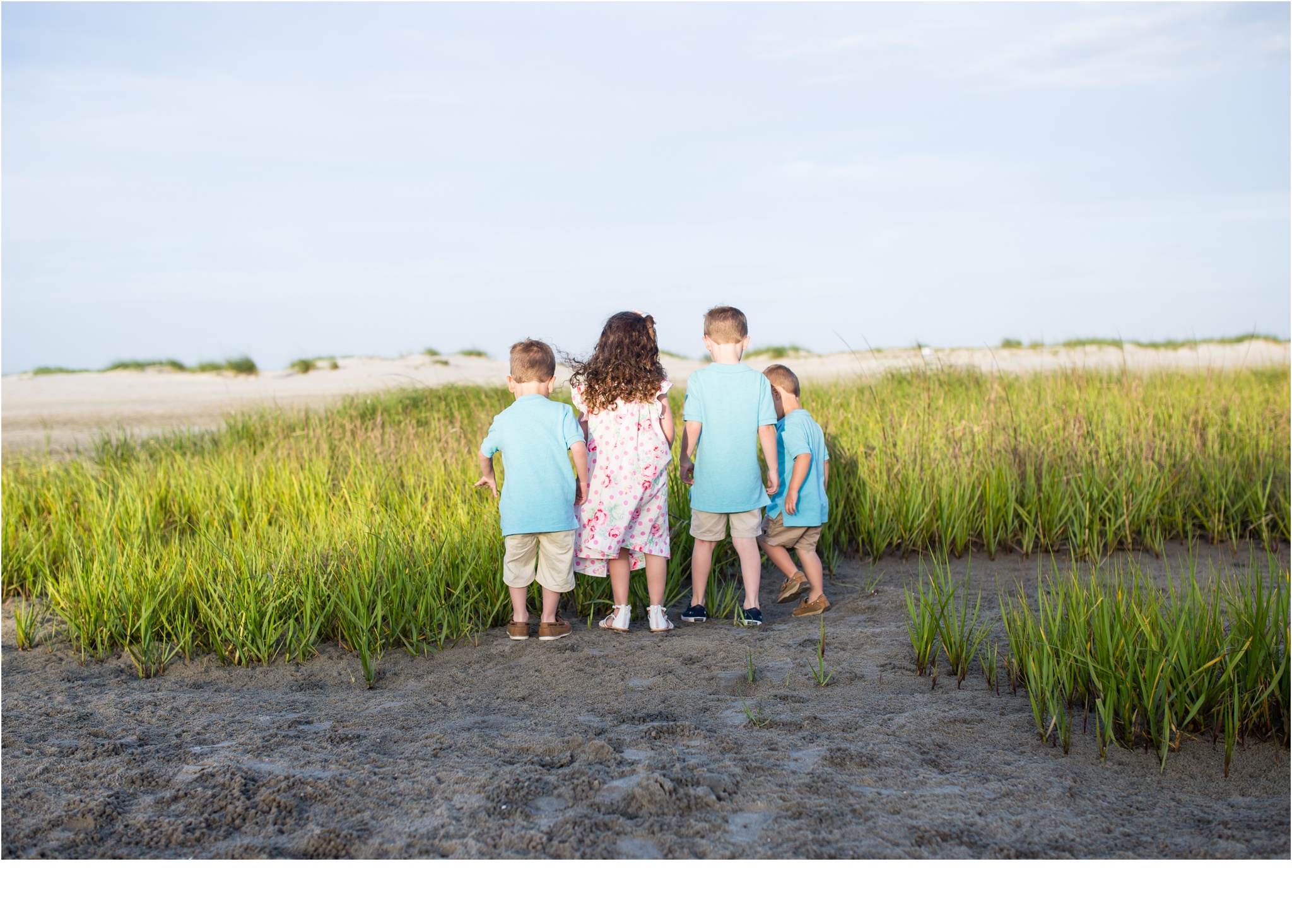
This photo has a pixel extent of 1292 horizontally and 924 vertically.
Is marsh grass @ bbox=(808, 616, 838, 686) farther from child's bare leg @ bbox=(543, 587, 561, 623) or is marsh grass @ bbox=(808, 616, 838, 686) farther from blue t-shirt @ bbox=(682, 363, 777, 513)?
child's bare leg @ bbox=(543, 587, 561, 623)

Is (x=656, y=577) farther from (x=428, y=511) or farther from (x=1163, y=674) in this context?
(x=1163, y=674)

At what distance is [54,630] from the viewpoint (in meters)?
4.62

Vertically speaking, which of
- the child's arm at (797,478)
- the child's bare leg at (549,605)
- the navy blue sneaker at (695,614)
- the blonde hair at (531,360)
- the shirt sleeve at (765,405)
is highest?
the blonde hair at (531,360)

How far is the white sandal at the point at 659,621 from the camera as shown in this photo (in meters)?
4.48

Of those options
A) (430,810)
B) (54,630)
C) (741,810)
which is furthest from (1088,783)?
(54,630)

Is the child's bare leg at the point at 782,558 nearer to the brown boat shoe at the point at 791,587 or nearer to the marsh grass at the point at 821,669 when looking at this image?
the brown boat shoe at the point at 791,587

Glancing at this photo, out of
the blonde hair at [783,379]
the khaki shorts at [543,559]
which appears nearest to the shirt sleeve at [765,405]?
the blonde hair at [783,379]

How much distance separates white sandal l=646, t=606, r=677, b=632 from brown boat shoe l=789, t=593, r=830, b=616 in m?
0.66

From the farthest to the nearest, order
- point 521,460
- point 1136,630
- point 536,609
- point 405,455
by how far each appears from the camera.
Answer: point 405,455, point 536,609, point 521,460, point 1136,630

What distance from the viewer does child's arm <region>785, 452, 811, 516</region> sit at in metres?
4.77

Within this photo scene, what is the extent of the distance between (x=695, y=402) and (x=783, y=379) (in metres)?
0.58

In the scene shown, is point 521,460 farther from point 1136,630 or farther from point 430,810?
point 1136,630

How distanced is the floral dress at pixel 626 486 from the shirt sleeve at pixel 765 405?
1.46 feet

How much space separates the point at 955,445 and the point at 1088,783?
13.1 feet
